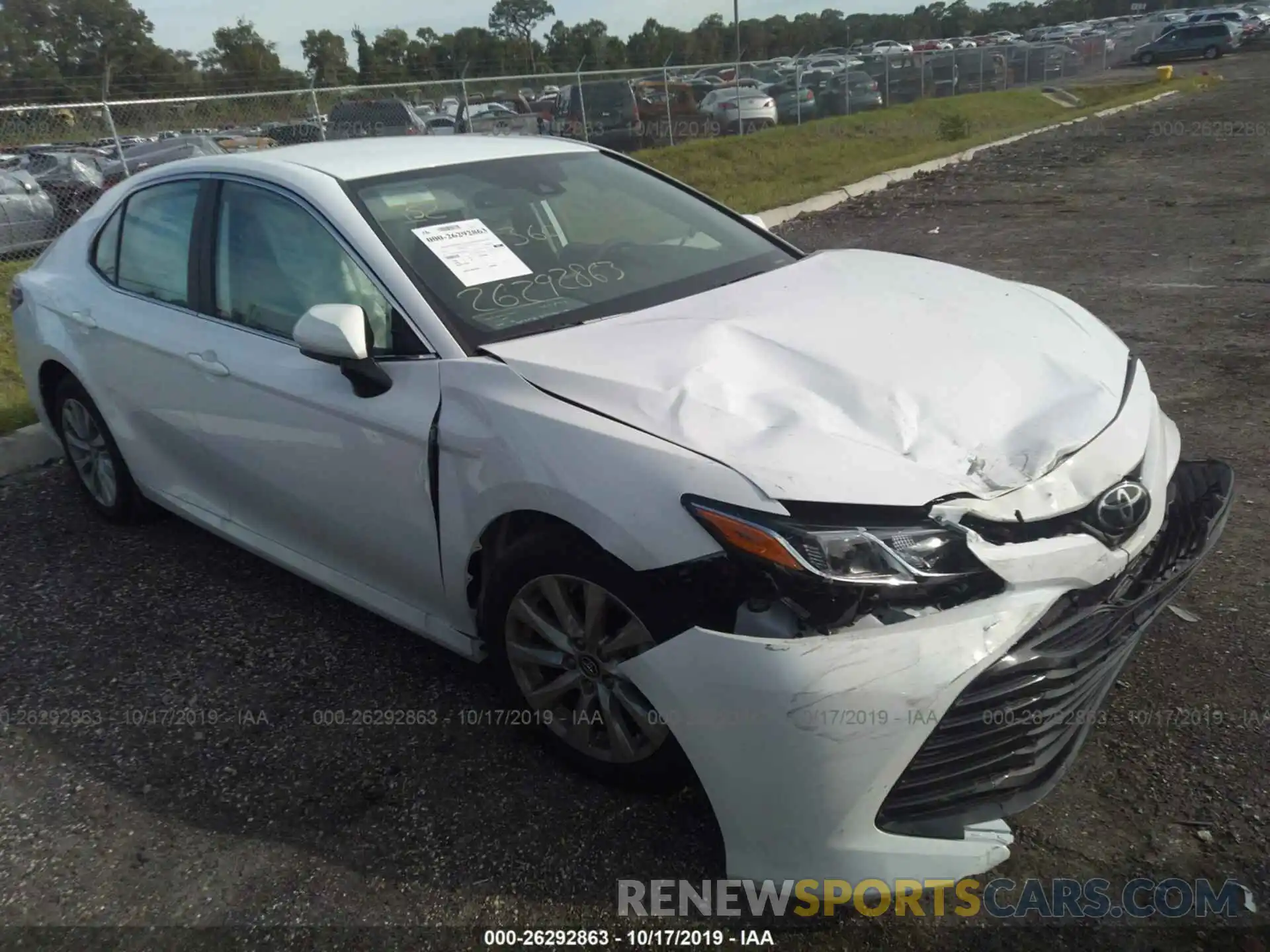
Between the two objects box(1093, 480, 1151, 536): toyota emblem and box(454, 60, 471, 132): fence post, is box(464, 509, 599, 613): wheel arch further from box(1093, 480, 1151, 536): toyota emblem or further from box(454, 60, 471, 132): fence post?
box(454, 60, 471, 132): fence post

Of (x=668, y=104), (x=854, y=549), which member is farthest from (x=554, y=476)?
(x=668, y=104)

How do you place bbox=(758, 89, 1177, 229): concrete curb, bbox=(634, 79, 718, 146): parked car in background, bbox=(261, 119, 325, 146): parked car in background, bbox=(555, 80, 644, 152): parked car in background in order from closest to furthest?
bbox=(758, 89, 1177, 229): concrete curb < bbox=(261, 119, 325, 146): parked car in background < bbox=(555, 80, 644, 152): parked car in background < bbox=(634, 79, 718, 146): parked car in background

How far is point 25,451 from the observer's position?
5598 mm

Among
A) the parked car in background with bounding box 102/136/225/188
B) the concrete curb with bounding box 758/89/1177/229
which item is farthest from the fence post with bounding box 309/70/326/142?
the concrete curb with bounding box 758/89/1177/229

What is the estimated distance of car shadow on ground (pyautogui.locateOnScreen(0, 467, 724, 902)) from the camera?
2658mm

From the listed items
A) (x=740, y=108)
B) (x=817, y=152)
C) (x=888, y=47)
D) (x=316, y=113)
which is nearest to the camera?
(x=316, y=113)

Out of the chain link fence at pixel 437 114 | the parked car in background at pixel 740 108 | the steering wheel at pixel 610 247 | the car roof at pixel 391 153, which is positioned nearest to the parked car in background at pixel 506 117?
the chain link fence at pixel 437 114

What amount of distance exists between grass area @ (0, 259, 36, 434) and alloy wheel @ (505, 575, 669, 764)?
4.12 m

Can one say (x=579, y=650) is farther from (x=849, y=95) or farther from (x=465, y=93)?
(x=849, y=95)

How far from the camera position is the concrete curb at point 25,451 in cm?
552

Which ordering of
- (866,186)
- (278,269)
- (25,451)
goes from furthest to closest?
Result: 1. (866,186)
2. (25,451)
3. (278,269)

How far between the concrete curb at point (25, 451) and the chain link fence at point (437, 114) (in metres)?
4.11

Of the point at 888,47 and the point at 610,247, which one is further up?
the point at 610,247

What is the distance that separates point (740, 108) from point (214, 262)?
63.7 feet
